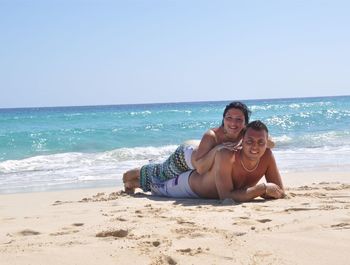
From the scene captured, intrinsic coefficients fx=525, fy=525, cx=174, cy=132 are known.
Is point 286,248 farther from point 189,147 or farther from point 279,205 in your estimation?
point 189,147

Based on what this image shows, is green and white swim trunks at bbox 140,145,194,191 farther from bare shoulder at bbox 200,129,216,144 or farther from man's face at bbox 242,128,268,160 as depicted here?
man's face at bbox 242,128,268,160

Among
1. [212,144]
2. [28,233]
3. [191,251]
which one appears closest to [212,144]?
[212,144]

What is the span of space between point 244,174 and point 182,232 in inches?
70.2

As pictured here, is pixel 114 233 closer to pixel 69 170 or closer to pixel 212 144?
pixel 212 144

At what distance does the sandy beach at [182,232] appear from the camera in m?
2.79

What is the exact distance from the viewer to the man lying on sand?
466 cm

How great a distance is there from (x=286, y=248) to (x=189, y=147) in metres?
2.50

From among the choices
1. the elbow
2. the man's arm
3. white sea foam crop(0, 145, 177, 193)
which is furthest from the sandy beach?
white sea foam crop(0, 145, 177, 193)

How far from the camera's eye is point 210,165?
4.94m

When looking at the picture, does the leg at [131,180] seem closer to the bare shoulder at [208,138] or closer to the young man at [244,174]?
the young man at [244,174]

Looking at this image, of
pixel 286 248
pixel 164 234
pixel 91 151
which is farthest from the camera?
pixel 91 151

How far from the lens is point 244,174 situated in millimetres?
4973

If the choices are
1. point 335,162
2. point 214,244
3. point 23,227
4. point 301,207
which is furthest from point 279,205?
point 335,162

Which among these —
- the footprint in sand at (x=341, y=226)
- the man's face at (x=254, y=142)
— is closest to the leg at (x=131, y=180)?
the man's face at (x=254, y=142)
